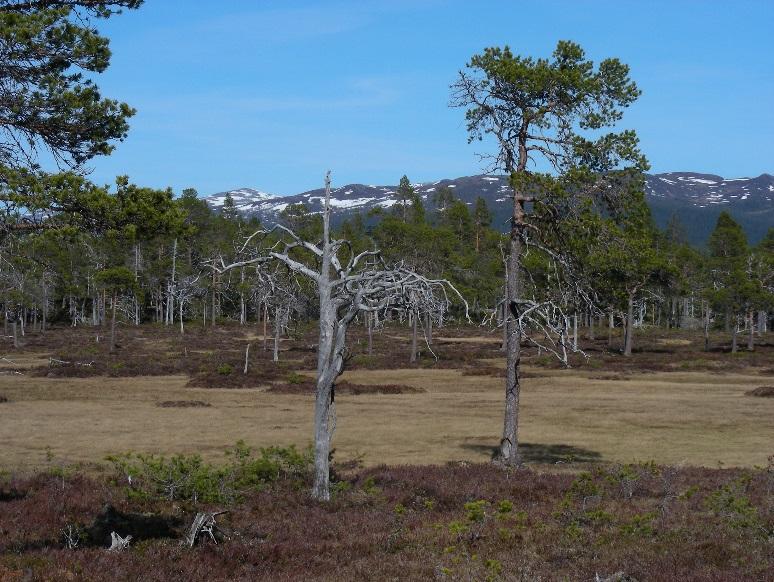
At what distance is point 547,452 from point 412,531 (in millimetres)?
13044

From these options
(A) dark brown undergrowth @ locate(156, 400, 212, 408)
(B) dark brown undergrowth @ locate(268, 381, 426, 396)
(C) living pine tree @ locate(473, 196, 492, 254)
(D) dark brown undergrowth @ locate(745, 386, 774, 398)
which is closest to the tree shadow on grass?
(A) dark brown undergrowth @ locate(156, 400, 212, 408)

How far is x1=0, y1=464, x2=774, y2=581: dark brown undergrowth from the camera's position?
34.7 feet

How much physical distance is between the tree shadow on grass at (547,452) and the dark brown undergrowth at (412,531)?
516cm

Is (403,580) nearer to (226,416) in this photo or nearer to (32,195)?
(32,195)

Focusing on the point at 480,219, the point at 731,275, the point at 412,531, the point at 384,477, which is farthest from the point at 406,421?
the point at 480,219

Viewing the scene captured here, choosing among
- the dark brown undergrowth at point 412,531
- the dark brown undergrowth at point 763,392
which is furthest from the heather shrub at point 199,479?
the dark brown undergrowth at point 763,392

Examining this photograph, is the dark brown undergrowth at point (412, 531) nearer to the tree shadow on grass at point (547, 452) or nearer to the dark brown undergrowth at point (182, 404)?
the tree shadow on grass at point (547, 452)

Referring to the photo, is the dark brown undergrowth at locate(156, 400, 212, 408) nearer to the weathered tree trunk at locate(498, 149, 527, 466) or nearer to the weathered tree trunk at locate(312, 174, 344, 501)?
the weathered tree trunk at locate(498, 149, 527, 466)

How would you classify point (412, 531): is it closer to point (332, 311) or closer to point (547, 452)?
point (332, 311)

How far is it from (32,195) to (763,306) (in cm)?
7486

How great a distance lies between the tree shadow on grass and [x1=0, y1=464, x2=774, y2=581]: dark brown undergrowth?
5155 mm

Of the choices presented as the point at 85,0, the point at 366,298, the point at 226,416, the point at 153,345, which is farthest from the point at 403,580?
the point at 153,345

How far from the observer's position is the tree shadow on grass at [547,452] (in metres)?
23.9

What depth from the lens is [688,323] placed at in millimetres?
129125
